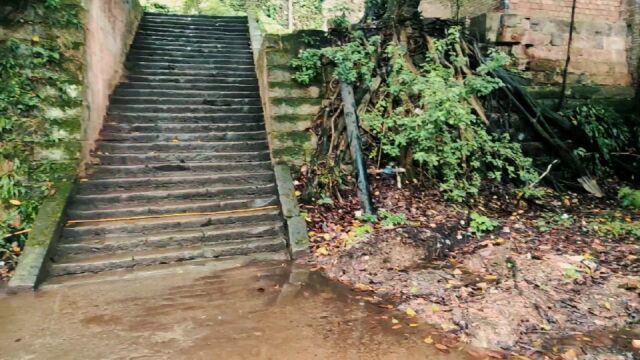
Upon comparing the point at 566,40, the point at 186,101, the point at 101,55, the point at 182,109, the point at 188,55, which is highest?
the point at 566,40

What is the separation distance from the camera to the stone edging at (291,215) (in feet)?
18.7

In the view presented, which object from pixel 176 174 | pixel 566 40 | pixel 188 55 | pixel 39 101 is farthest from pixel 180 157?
pixel 566 40

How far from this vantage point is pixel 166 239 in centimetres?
577

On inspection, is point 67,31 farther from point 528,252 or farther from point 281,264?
point 528,252

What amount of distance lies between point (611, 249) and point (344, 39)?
5.49 metres

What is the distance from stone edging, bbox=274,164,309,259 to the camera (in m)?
5.70

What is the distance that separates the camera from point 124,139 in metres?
7.41

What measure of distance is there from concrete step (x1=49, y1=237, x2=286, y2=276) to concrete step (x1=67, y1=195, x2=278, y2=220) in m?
0.71

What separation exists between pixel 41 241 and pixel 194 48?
658cm

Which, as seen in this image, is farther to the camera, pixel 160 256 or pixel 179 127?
pixel 179 127

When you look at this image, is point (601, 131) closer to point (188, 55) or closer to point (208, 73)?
point (208, 73)

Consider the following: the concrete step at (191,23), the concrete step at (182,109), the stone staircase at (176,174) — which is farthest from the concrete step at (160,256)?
the concrete step at (191,23)

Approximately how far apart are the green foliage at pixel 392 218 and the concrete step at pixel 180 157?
7.85ft

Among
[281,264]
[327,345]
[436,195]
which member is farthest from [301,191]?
[327,345]
